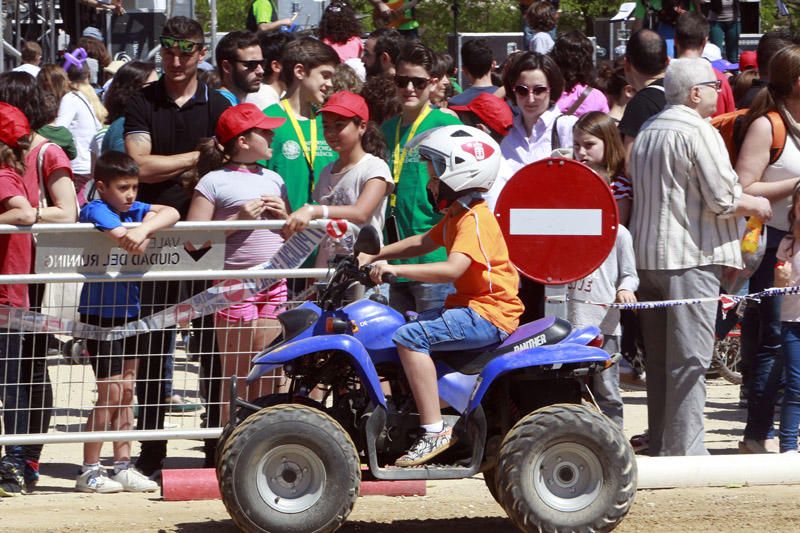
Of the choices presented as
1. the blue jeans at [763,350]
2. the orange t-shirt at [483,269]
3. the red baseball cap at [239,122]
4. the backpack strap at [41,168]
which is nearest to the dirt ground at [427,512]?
the blue jeans at [763,350]

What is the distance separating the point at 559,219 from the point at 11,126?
9.51ft

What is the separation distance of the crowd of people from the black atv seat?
70mm

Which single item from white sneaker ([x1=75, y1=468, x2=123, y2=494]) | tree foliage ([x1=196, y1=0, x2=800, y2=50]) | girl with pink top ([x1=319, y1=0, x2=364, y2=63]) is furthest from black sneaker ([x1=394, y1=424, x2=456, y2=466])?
tree foliage ([x1=196, y1=0, x2=800, y2=50])

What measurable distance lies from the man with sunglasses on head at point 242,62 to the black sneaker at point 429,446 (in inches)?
168

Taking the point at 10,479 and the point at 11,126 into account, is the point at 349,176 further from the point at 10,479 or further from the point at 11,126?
the point at 10,479

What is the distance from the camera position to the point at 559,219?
7.05 metres

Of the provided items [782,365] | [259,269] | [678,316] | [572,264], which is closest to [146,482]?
[259,269]

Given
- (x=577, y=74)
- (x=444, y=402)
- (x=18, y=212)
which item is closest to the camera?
(x=444, y=402)

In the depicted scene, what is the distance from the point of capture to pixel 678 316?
7.77 m

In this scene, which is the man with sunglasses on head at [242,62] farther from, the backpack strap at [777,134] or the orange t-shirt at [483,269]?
the orange t-shirt at [483,269]

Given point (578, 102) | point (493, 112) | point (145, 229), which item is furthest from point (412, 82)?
point (578, 102)

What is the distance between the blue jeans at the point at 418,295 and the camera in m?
7.94

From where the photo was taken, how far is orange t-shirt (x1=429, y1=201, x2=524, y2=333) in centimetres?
623

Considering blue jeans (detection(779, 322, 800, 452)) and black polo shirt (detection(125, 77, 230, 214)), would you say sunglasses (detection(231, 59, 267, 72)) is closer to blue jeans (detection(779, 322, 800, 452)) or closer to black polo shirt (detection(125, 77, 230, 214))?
black polo shirt (detection(125, 77, 230, 214))
